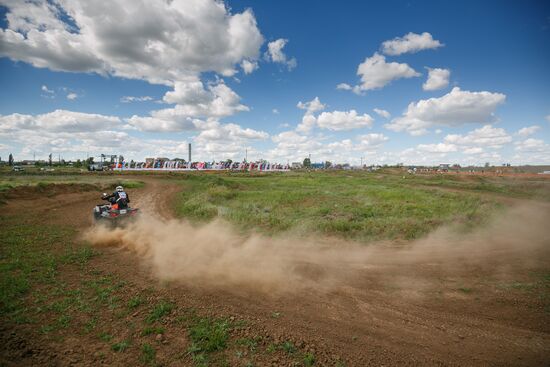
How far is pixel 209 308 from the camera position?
613 centimetres

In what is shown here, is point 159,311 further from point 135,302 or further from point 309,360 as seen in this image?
point 309,360

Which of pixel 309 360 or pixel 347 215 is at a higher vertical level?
pixel 347 215

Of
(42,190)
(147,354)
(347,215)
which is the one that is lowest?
(147,354)

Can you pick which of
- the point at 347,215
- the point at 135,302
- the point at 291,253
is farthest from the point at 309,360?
the point at 347,215

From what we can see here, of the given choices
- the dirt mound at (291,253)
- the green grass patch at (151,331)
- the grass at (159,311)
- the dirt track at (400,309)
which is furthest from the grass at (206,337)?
the dirt mound at (291,253)

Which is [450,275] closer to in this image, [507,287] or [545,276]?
[507,287]

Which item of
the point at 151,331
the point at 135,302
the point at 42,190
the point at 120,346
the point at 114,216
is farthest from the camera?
the point at 42,190

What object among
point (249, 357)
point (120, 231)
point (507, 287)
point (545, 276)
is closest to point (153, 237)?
point (120, 231)

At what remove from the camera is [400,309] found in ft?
20.5

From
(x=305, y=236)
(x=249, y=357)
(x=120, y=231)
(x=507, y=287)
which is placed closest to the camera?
(x=249, y=357)

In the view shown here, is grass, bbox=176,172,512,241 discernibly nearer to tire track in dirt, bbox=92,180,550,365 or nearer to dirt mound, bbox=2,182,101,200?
tire track in dirt, bbox=92,180,550,365

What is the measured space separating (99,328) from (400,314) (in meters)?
6.50

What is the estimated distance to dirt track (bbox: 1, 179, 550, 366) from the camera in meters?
4.86

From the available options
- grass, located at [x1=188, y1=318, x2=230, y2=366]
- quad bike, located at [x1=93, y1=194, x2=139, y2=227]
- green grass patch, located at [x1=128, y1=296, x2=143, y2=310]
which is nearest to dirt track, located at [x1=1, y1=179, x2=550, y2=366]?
grass, located at [x1=188, y1=318, x2=230, y2=366]
